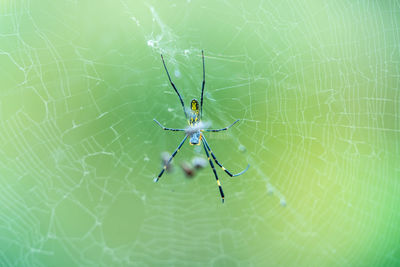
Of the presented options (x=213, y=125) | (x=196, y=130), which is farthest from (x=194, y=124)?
(x=213, y=125)

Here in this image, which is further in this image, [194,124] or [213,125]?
[213,125]

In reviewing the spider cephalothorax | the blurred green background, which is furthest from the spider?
the blurred green background

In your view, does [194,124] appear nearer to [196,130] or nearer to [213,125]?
[196,130]

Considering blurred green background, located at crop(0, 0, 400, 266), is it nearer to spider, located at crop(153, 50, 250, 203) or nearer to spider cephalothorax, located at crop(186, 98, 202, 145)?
spider, located at crop(153, 50, 250, 203)

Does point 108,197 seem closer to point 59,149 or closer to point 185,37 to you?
point 59,149

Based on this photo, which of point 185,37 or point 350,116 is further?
point 350,116

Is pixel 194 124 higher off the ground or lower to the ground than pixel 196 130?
higher

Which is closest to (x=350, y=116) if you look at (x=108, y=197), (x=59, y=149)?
(x=108, y=197)

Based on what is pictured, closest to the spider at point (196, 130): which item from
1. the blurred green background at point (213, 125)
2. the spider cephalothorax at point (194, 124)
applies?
the spider cephalothorax at point (194, 124)
